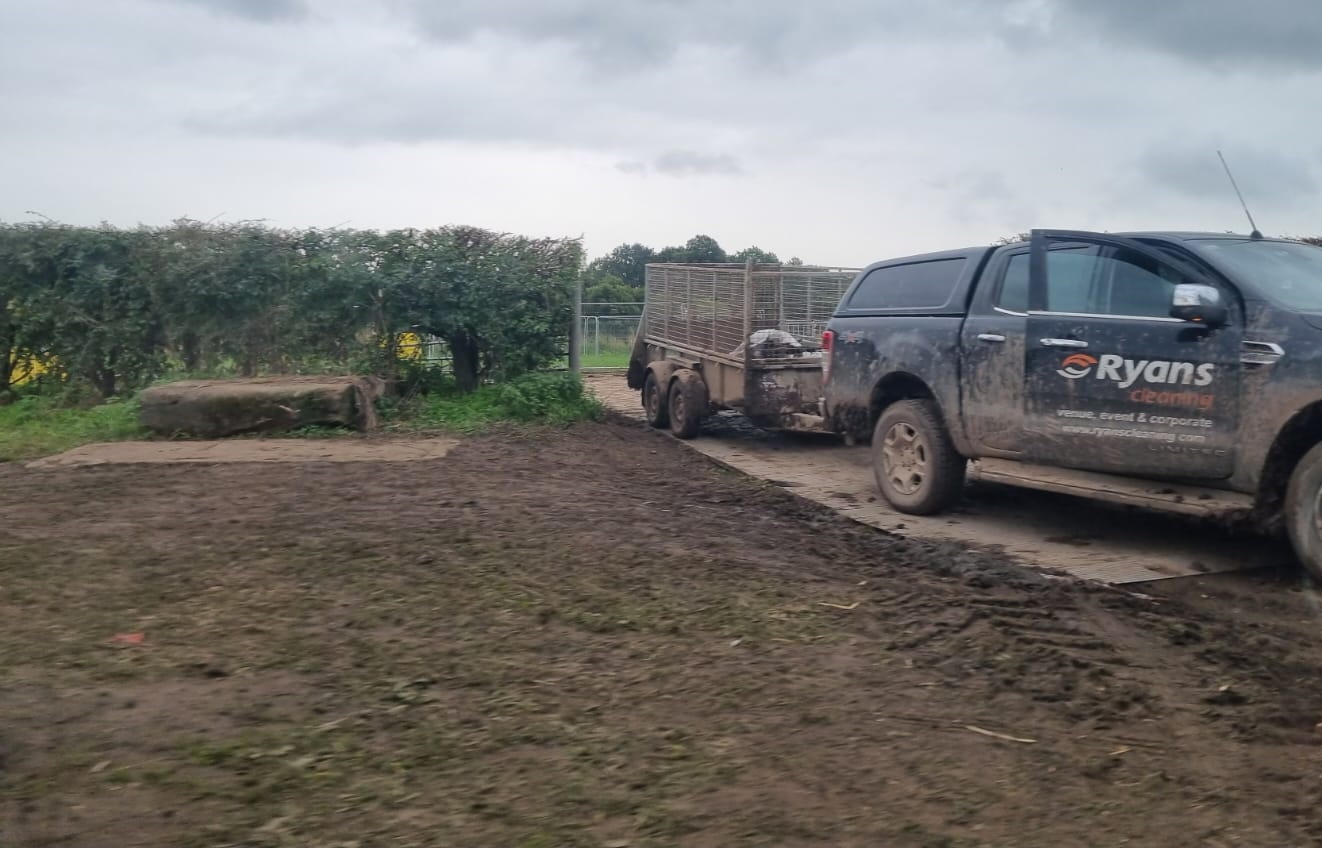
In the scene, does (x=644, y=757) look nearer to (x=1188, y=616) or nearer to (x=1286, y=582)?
(x=1188, y=616)

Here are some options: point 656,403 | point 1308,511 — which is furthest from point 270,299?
point 1308,511

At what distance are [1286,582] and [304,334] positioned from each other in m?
11.6

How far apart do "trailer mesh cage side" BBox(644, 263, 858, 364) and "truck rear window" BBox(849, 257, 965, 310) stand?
272 cm

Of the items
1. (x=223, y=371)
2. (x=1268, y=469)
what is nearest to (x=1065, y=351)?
(x=1268, y=469)

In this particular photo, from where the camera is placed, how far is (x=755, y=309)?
12.6 m

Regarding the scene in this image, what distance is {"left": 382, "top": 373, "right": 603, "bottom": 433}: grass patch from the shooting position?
14.0 m

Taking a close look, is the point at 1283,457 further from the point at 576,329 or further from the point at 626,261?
the point at 626,261

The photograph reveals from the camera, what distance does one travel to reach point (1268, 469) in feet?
21.3

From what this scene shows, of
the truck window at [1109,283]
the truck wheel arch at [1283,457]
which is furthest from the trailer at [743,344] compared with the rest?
the truck wheel arch at [1283,457]

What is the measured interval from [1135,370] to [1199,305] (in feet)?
2.04

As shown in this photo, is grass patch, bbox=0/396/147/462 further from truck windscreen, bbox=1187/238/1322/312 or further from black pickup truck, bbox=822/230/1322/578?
truck windscreen, bbox=1187/238/1322/312

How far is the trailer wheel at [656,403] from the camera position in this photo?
47.3ft

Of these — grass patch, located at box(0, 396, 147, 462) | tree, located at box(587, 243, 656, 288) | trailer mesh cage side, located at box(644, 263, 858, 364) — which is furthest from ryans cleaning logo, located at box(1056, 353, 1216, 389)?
tree, located at box(587, 243, 656, 288)

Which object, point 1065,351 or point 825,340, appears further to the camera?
point 825,340
